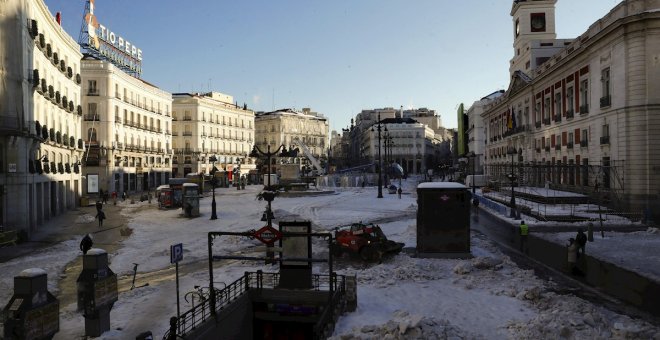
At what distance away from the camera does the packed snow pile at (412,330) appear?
10.1m

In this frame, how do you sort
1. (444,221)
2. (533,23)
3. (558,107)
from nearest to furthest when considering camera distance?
(444,221), (558,107), (533,23)

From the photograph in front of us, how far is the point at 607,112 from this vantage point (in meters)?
33.7

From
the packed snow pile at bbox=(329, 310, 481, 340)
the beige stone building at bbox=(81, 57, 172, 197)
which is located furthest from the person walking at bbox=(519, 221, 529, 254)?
the beige stone building at bbox=(81, 57, 172, 197)

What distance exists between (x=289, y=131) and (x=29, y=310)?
365ft

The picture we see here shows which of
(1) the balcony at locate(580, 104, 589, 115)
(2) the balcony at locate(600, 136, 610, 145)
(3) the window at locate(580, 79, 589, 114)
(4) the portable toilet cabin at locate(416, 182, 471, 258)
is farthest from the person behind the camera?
(3) the window at locate(580, 79, 589, 114)

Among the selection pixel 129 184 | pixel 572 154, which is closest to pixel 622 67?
pixel 572 154

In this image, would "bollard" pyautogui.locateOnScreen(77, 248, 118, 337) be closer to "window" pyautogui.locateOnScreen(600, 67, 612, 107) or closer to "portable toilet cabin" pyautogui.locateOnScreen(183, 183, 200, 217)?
"portable toilet cabin" pyautogui.locateOnScreen(183, 183, 200, 217)

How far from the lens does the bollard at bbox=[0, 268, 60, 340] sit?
9211 millimetres

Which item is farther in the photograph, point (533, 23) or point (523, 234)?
point (533, 23)

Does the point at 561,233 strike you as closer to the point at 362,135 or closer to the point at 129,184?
the point at 129,184

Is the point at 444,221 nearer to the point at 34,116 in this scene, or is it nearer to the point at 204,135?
the point at 34,116

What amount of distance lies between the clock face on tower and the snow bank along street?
49579 mm

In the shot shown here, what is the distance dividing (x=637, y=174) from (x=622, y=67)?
7342 millimetres

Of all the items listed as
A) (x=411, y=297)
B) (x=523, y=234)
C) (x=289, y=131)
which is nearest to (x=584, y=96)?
(x=523, y=234)
